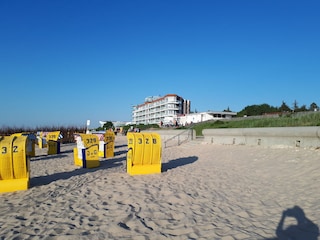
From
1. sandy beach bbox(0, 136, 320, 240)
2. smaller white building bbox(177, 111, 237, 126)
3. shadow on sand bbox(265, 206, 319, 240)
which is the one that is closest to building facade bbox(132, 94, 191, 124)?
smaller white building bbox(177, 111, 237, 126)

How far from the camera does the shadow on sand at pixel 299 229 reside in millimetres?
3816

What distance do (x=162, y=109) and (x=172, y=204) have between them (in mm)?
97660

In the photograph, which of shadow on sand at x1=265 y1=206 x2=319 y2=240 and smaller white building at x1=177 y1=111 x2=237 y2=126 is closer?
shadow on sand at x1=265 y1=206 x2=319 y2=240

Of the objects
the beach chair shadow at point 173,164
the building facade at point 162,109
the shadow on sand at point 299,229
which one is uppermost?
the building facade at point 162,109

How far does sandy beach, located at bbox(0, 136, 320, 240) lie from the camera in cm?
410

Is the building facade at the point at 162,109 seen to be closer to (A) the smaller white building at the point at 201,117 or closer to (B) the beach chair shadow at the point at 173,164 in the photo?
(A) the smaller white building at the point at 201,117

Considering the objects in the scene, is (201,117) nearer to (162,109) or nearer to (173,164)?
(162,109)

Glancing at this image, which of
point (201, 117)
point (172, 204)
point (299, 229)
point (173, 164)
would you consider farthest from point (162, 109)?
point (299, 229)

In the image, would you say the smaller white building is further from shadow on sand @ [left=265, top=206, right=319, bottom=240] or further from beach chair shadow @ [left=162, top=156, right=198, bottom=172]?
shadow on sand @ [left=265, top=206, right=319, bottom=240]

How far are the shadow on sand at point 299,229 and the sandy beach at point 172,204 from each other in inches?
0.6

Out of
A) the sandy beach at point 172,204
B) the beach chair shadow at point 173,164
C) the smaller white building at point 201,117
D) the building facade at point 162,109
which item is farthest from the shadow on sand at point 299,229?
the building facade at point 162,109

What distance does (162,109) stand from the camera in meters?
103

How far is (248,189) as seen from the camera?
667cm

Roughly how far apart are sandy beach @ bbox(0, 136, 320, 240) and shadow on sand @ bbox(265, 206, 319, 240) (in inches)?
0.6
